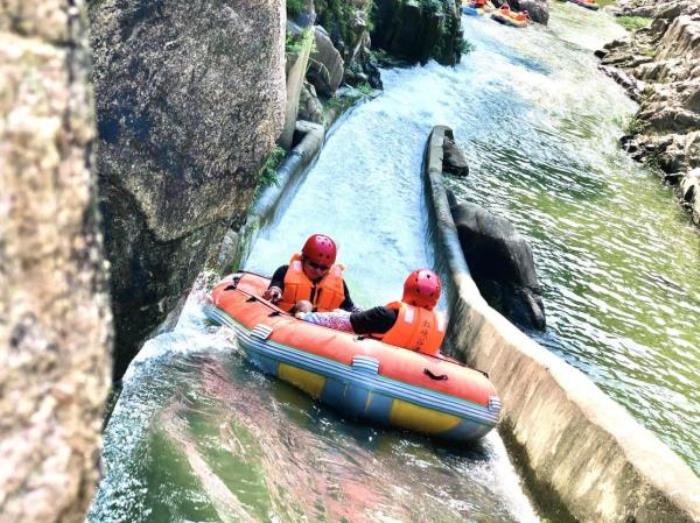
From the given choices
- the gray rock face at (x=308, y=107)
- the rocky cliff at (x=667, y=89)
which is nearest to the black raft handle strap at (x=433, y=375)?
the gray rock face at (x=308, y=107)

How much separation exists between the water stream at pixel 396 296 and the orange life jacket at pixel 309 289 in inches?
27.0

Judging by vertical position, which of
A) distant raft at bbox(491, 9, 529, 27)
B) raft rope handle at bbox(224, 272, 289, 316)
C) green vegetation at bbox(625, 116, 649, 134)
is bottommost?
raft rope handle at bbox(224, 272, 289, 316)

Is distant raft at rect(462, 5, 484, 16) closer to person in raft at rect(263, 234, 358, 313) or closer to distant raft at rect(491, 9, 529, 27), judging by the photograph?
distant raft at rect(491, 9, 529, 27)

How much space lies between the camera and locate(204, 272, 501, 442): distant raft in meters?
5.86

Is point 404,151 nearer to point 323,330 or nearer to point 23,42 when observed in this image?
point 323,330

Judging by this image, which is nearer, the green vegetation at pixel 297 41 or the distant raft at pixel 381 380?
the distant raft at pixel 381 380

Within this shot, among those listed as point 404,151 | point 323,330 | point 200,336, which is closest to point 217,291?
point 200,336

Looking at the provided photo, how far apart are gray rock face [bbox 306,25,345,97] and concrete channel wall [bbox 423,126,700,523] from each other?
235 inches

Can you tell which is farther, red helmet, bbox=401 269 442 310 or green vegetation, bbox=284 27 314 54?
green vegetation, bbox=284 27 314 54

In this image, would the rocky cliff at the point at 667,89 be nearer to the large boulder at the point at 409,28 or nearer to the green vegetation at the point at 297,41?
the large boulder at the point at 409,28

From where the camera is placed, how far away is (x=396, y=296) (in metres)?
9.25

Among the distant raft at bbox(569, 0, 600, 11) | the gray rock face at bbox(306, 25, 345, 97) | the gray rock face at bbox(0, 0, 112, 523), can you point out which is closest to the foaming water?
the gray rock face at bbox(0, 0, 112, 523)

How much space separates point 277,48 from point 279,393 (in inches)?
106

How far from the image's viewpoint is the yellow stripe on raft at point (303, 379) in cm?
602
